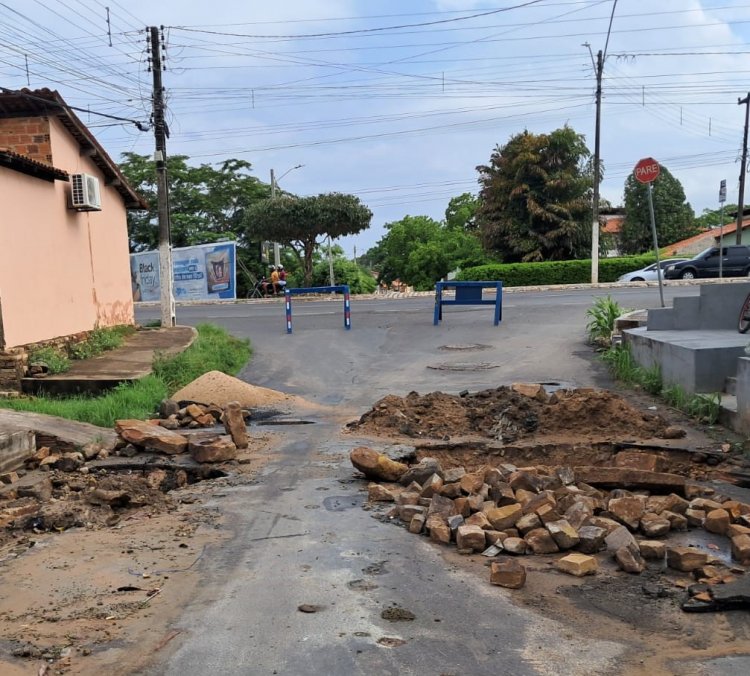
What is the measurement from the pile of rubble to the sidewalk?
A: 21.5 ft

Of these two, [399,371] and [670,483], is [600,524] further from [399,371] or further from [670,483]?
[399,371]

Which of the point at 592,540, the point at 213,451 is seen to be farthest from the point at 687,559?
the point at 213,451

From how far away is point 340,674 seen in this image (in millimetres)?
3145

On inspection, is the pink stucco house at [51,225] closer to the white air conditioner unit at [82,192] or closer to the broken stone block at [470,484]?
the white air conditioner unit at [82,192]

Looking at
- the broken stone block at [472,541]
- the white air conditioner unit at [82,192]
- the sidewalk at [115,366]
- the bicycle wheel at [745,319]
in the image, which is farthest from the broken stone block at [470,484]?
the white air conditioner unit at [82,192]

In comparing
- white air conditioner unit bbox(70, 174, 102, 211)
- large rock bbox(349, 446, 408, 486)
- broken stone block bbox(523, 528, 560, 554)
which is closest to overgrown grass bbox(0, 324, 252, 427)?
white air conditioner unit bbox(70, 174, 102, 211)

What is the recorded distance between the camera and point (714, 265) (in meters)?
27.6

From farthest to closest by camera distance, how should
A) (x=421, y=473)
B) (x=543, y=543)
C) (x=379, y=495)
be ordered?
(x=421, y=473) < (x=379, y=495) < (x=543, y=543)

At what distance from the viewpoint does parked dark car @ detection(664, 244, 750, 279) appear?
2734 centimetres

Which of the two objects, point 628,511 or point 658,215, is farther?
point 658,215

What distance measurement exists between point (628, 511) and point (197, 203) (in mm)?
37658

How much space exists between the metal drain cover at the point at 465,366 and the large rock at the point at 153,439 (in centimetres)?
537

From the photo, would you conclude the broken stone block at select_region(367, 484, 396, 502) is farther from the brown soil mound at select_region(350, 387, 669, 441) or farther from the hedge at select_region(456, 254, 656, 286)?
the hedge at select_region(456, 254, 656, 286)

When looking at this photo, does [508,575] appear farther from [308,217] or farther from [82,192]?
[308,217]
